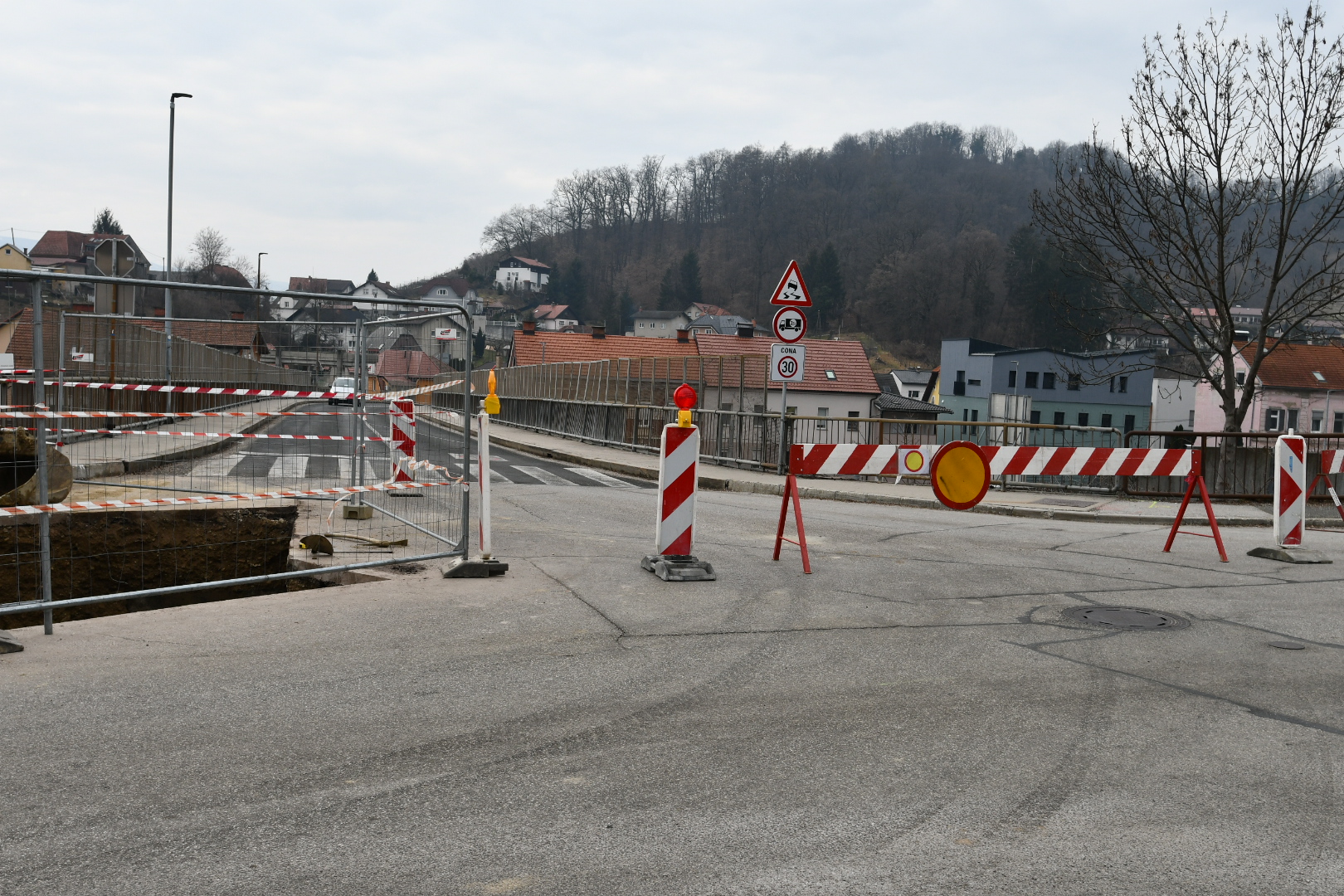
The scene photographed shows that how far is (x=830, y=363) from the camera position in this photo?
6581cm

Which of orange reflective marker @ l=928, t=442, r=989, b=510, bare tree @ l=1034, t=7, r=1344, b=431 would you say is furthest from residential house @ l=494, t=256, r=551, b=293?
orange reflective marker @ l=928, t=442, r=989, b=510

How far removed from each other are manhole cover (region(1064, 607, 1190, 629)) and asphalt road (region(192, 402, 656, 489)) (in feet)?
22.6

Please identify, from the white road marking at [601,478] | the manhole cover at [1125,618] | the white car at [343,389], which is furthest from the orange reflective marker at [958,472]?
the white road marking at [601,478]

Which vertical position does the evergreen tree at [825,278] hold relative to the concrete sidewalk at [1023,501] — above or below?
above

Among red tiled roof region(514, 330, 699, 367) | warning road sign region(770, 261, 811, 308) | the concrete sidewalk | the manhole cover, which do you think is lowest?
the concrete sidewalk

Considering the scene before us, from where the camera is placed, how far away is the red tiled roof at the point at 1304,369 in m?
65.6

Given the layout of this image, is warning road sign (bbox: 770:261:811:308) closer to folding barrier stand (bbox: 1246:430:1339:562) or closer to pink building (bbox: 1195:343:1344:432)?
folding barrier stand (bbox: 1246:430:1339:562)

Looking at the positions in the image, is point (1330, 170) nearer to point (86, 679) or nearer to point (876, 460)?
point (876, 460)

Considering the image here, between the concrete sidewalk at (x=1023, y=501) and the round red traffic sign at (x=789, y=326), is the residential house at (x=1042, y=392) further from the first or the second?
the round red traffic sign at (x=789, y=326)

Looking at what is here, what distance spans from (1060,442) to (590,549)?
13237mm

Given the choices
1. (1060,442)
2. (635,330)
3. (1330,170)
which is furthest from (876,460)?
(635,330)

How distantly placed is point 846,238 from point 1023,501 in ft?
357

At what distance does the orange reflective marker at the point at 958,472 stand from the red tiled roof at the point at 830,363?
53052 millimetres

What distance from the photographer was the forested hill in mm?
111062
